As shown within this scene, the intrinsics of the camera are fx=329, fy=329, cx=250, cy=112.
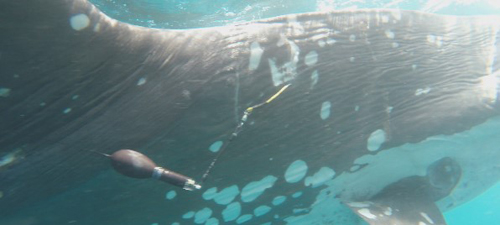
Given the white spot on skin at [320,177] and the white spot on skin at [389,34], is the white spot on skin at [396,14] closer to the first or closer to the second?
the white spot on skin at [389,34]

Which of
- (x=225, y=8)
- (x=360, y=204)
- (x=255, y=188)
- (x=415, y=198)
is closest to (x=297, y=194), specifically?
(x=255, y=188)

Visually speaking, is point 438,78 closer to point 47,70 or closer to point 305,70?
point 305,70

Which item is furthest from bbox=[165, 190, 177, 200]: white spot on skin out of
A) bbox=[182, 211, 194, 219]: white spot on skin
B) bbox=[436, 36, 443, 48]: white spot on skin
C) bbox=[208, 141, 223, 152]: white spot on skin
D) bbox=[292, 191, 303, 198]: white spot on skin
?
bbox=[436, 36, 443, 48]: white spot on skin

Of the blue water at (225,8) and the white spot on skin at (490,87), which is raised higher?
the blue water at (225,8)

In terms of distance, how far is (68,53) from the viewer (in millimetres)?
2297

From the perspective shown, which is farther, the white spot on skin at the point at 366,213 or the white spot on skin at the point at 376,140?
the white spot on skin at the point at 366,213

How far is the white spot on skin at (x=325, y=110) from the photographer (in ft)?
10.9

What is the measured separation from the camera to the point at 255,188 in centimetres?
360

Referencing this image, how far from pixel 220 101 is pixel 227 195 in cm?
117

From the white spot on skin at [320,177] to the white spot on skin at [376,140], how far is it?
516mm

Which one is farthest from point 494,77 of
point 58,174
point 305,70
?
point 58,174

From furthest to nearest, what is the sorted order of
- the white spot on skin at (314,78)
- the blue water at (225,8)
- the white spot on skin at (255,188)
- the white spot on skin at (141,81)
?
the blue water at (225,8) → the white spot on skin at (255,188) → the white spot on skin at (314,78) → the white spot on skin at (141,81)

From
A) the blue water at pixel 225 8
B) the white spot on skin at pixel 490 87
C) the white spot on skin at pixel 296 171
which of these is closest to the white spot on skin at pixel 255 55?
the white spot on skin at pixel 296 171

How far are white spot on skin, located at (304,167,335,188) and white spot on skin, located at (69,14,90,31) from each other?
2686 millimetres
